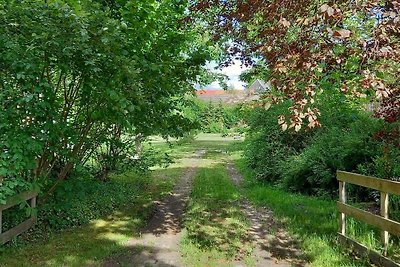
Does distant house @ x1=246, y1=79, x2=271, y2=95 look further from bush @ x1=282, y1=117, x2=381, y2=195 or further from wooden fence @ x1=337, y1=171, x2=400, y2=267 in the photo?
bush @ x1=282, y1=117, x2=381, y2=195

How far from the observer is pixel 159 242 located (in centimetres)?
586

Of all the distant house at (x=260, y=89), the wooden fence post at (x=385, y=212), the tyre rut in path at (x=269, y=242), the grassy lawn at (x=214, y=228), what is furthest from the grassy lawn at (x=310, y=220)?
the distant house at (x=260, y=89)

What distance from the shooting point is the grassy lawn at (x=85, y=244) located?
16.2 feet

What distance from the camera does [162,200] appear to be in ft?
30.1

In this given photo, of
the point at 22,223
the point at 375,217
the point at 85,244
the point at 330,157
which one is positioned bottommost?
the point at 85,244

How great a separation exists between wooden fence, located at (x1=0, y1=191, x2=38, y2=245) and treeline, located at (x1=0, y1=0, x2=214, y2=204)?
143mm

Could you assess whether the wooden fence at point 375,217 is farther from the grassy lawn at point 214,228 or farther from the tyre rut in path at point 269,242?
the grassy lawn at point 214,228

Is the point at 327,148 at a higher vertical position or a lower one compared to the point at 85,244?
higher

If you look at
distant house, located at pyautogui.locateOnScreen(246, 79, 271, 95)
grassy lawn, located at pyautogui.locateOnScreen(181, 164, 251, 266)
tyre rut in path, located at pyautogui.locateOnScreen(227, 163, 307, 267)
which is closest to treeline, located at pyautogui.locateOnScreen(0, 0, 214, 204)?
distant house, located at pyautogui.locateOnScreen(246, 79, 271, 95)

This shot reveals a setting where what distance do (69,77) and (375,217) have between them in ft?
16.0

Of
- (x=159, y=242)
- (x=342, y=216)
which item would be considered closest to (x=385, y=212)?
(x=342, y=216)

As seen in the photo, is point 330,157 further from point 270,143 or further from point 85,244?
point 85,244

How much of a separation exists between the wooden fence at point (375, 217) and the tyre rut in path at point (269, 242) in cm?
70

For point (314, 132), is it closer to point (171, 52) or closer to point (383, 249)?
point (171, 52)
